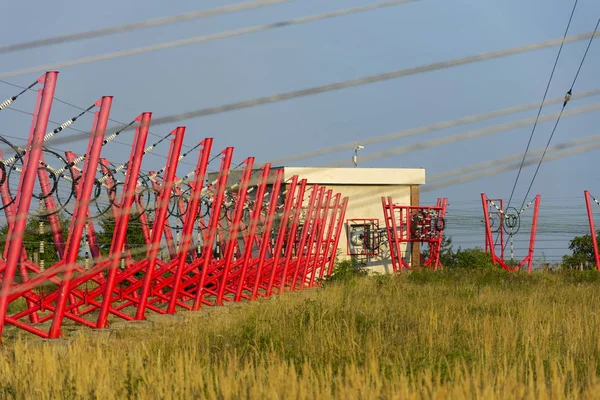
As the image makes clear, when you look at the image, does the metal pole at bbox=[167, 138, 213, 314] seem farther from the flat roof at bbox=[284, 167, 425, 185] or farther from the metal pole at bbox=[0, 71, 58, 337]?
the flat roof at bbox=[284, 167, 425, 185]

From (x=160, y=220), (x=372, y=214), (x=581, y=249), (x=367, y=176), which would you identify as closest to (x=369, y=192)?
(x=367, y=176)

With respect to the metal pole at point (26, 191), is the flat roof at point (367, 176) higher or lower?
higher

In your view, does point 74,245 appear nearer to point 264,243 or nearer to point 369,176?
point 264,243

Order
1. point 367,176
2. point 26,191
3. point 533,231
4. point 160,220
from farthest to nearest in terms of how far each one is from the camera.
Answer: point 367,176 → point 533,231 → point 160,220 → point 26,191

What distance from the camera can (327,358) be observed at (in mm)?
8875

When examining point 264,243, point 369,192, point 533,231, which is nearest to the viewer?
point 264,243

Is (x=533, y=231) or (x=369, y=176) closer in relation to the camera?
(x=533, y=231)

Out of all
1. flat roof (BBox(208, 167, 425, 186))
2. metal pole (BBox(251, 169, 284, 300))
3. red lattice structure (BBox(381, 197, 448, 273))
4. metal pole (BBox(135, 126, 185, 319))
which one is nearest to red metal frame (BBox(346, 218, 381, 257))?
flat roof (BBox(208, 167, 425, 186))

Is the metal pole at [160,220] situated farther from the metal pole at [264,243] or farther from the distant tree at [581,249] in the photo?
the distant tree at [581,249]

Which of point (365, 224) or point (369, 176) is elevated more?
point (369, 176)

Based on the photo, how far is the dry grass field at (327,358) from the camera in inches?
251

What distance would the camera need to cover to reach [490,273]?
28812mm

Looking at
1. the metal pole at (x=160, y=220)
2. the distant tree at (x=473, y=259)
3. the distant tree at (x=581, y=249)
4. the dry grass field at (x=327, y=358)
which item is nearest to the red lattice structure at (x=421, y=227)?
the distant tree at (x=473, y=259)

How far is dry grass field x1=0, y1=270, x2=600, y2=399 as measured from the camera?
251 inches
